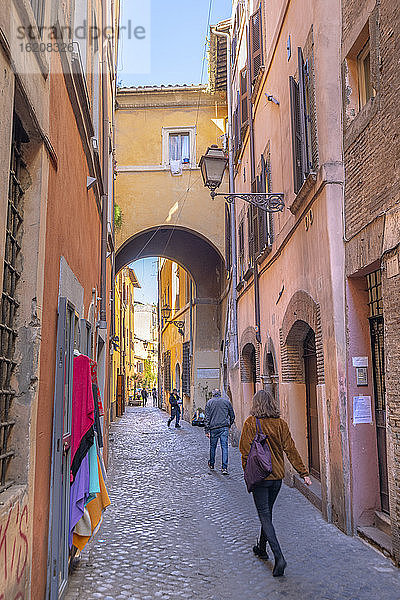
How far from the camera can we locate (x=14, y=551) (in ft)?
10.2

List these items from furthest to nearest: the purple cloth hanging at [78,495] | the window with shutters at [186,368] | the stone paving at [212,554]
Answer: the window with shutters at [186,368] → the purple cloth hanging at [78,495] → the stone paving at [212,554]

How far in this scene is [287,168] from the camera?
30.9ft

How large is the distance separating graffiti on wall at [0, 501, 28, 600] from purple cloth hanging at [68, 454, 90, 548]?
144 centimetres

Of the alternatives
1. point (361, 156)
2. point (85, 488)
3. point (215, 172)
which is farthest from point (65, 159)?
point (215, 172)

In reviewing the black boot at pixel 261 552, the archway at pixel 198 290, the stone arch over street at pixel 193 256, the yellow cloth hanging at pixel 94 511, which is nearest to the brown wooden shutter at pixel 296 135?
the black boot at pixel 261 552

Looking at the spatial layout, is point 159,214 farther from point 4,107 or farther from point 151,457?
point 4,107

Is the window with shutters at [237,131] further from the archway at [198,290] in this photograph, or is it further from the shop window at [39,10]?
the shop window at [39,10]

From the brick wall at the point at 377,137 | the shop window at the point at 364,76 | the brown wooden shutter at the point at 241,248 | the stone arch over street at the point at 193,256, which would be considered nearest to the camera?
the brick wall at the point at 377,137

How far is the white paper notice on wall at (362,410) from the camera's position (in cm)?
634

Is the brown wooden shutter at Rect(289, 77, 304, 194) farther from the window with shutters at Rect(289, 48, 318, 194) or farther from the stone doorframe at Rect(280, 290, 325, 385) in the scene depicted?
the stone doorframe at Rect(280, 290, 325, 385)

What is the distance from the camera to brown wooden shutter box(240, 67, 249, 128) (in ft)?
45.3

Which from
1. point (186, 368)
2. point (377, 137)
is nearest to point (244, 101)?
point (377, 137)

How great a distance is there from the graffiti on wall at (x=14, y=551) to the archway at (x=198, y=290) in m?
17.6

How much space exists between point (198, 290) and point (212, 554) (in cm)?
1655
